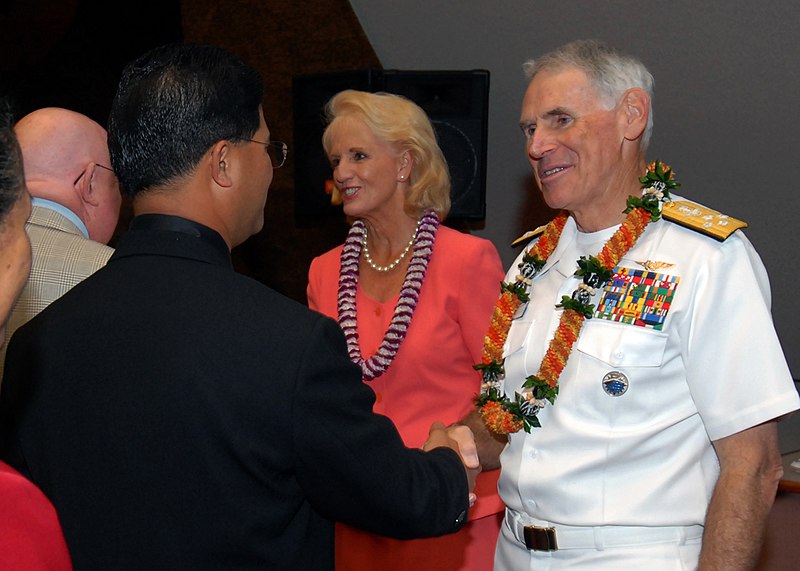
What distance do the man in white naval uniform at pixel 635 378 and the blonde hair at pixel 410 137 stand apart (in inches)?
42.6

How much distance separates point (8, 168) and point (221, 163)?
0.57m

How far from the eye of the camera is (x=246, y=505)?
4.63 ft

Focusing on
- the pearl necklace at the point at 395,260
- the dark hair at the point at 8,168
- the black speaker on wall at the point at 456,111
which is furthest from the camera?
the black speaker on wall at the point at 456,111

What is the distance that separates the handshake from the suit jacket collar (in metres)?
0.70

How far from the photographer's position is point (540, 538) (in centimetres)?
196

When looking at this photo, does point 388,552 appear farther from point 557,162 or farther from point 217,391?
point 217,391

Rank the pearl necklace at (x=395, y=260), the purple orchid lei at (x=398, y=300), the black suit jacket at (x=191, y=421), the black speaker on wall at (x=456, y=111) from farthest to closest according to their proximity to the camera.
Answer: the black speaker on wall at (x=456, y=111) → the pearl necklace at (x=395, y=260) → the purple orchid lei at (x=398, y=300) → the black suit jacket at (x=191, y=421)

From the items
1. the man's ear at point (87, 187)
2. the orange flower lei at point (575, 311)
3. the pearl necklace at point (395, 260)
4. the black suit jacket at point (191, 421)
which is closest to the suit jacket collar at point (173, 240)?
the black suit jacket at point (191, 421)

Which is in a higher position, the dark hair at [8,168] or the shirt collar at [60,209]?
the dark hair at [8,168]

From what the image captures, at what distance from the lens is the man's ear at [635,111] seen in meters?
2.10

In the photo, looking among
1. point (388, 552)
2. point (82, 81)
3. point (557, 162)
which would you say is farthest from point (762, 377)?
point (82, 81)

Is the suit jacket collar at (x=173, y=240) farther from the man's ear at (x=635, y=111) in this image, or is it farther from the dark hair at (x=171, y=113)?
the man's ear at (x=635, y=111)

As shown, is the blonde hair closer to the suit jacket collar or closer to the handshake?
the handshake

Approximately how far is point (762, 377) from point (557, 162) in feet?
2.24
